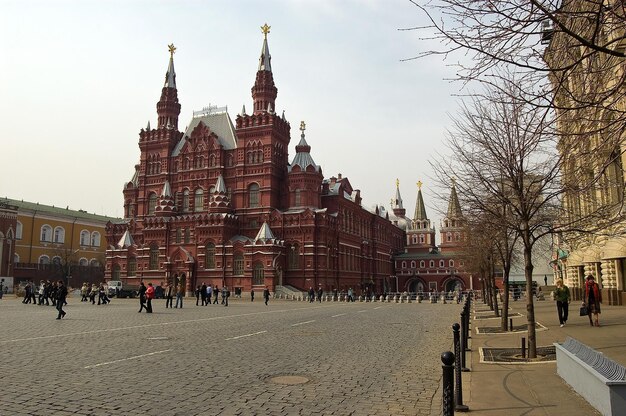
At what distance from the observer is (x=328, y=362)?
11.3 meters

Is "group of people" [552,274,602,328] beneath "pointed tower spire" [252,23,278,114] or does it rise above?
beneath

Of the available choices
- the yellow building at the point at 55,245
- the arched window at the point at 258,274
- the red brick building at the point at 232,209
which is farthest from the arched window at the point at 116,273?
the arched window at the point at 258,274

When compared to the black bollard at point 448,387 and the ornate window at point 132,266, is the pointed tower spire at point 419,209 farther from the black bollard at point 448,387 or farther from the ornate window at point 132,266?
the black bollard at point 448,387

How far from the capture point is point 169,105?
7031 centimetres

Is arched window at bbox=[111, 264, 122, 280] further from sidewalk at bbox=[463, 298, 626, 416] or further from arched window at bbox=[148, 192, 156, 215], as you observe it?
sidewalk at bbox=[463, 298, 626, 416]

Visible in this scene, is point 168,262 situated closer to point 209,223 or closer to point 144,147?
point 209,223

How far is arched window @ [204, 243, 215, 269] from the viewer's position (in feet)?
197

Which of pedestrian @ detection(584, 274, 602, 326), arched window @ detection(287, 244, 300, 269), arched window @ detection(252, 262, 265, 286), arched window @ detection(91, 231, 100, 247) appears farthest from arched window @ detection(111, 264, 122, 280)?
pedestrian @ detection(584, 274, 602, 326)

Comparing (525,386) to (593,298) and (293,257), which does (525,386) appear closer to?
(593,298)

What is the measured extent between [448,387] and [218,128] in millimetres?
65550

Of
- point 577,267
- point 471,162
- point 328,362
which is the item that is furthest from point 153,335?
point 577,267

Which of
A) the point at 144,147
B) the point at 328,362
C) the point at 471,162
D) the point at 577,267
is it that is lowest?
the point at 328,362

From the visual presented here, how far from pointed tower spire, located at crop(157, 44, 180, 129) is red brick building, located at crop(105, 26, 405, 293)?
5.6 inches

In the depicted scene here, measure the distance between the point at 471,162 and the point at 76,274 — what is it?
80181mm
